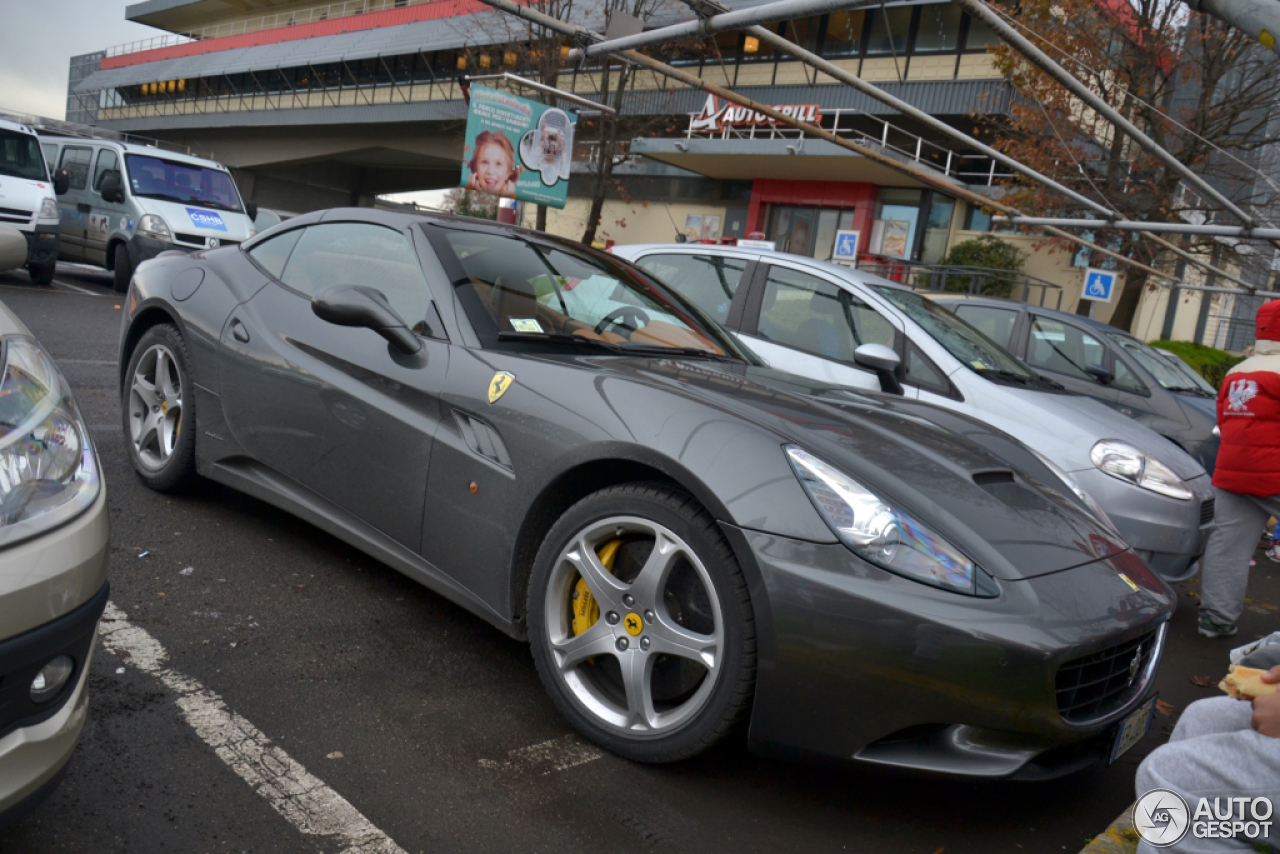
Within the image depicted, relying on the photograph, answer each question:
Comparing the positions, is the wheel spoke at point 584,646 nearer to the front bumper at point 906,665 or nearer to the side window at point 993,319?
the front bumper at point 906,665

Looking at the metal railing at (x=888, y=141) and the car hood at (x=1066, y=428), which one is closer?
the car hood at (x=1066, y=428)

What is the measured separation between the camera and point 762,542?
2.29 metres

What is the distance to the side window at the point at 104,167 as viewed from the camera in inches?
530

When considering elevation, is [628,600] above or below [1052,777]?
above

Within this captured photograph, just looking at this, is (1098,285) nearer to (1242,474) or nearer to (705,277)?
(705,277)

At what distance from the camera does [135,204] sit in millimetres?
12906

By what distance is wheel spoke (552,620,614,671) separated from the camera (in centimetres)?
258

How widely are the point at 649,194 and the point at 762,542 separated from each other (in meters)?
32.4

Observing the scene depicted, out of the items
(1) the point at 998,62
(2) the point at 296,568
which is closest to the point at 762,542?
(2) the point at 296,568

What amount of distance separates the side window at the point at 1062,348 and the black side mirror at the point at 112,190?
Result: 38.1 ft

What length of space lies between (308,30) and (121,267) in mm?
36152

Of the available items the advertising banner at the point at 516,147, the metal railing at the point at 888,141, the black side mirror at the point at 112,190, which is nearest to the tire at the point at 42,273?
the black side mirror at the point at 112,190

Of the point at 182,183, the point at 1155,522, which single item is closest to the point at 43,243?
the point at 182,183

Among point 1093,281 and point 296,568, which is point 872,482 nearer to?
point 296,568
